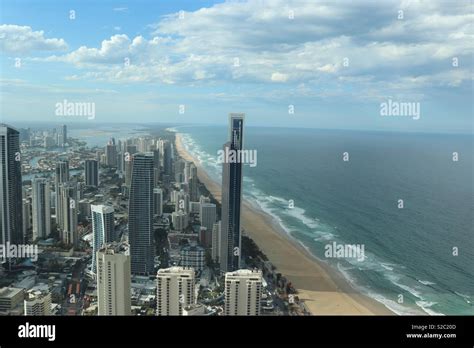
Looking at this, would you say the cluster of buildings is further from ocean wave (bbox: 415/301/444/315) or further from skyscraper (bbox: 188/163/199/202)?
ocean wave (bbox: 415/301/444/315)

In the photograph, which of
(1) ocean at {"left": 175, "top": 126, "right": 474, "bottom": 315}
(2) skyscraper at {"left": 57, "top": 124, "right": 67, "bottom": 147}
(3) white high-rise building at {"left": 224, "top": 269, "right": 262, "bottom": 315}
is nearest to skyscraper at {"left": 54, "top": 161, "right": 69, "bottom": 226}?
(2) skyscraper at {"left": 57, "top": 124, "right": 67, "bottom": 147}

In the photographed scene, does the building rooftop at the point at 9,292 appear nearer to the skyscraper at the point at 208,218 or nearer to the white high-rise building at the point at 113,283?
the white high-rise building at the point at 113,283

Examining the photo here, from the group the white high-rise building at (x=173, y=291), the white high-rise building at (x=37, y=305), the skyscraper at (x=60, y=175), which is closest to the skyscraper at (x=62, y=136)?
the skyscraper at (x=60, y=175)

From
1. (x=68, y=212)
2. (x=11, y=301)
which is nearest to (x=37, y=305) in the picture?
(x=11, y=301)

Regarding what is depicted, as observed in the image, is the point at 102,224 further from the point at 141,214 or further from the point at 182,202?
the point at 182,202
